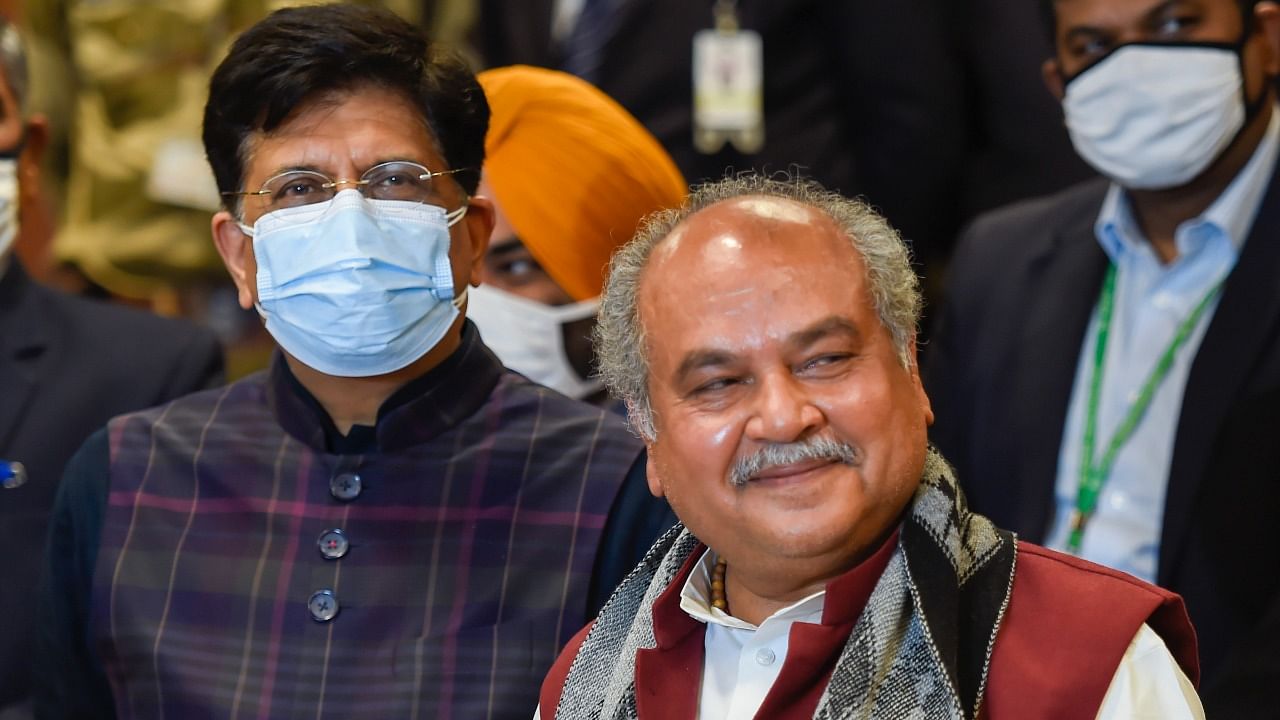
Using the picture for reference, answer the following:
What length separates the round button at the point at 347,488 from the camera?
8.65 feet

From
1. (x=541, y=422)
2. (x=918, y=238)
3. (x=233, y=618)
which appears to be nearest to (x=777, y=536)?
(x=541, y=422)

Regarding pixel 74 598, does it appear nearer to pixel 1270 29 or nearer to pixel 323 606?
pixel 323 606

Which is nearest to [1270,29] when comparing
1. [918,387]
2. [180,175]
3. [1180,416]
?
[1180,416]

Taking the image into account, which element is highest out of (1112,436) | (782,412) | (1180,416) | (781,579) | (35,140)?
(782,412)

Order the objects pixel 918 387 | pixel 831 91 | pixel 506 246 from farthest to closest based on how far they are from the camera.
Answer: pixel 831 91 → pixel 506 246 → pixel 918 387

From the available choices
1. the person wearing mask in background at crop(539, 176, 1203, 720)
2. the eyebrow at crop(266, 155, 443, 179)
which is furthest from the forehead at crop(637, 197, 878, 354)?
the eyebrow at crop(266, 155, 443, 179)

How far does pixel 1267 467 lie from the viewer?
3340mm

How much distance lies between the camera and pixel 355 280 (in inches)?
102

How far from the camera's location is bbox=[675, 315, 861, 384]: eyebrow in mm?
2129

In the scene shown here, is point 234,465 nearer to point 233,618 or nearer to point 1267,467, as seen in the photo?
point 233,618

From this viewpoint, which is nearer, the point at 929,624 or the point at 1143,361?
the point at 929,624

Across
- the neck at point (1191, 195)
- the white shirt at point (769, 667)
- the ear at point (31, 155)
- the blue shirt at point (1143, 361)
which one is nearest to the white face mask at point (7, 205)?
the ear at point (31, 155)

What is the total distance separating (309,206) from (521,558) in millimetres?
608

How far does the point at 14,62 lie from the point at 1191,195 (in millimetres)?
2395
